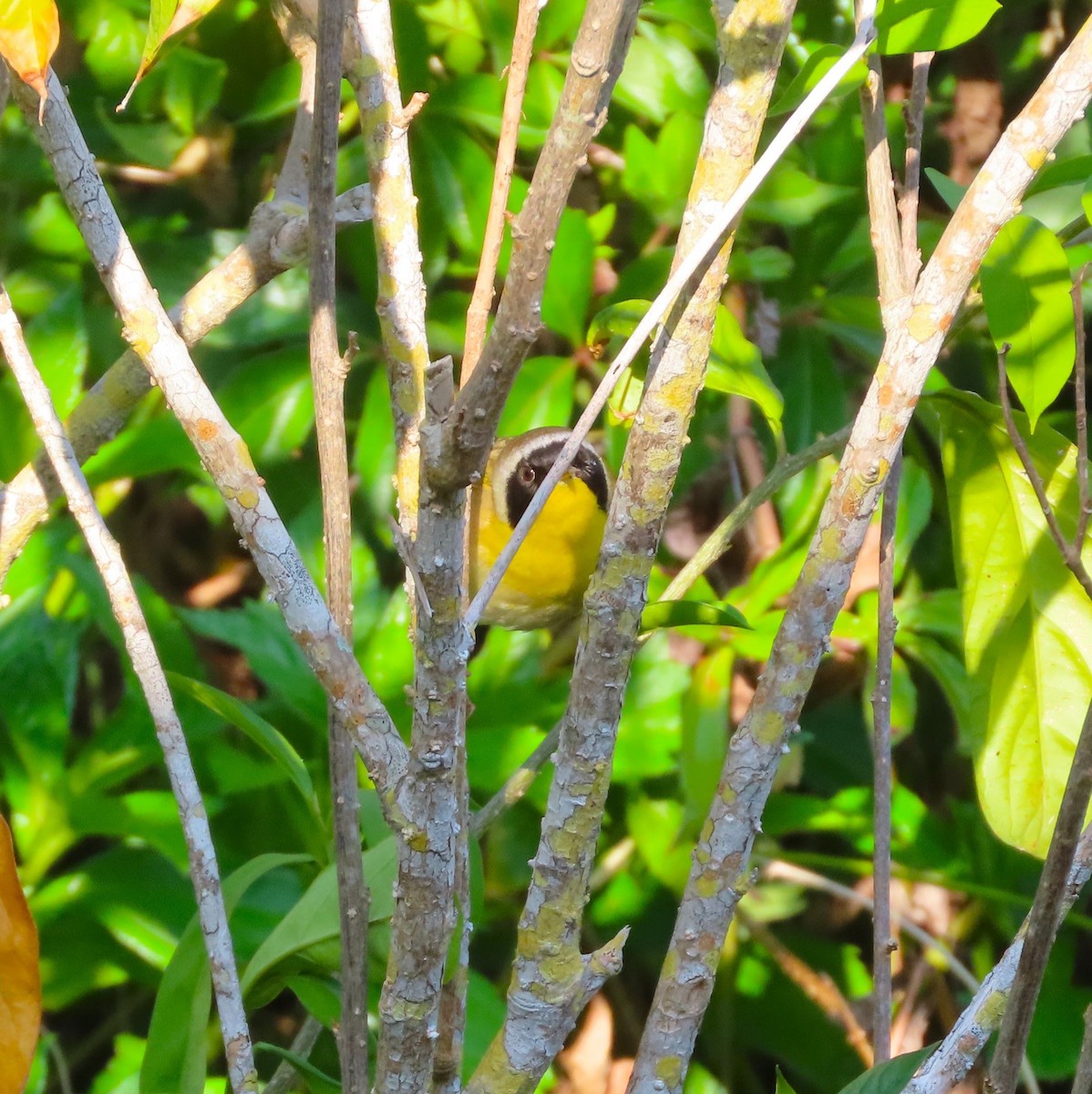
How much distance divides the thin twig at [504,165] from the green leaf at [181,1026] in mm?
397

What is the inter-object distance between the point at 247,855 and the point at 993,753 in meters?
0.79

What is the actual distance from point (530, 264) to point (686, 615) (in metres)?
0.38

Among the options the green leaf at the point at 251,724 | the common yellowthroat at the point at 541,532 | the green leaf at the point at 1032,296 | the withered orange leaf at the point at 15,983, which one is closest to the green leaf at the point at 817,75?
the green leaf at the point at 1032,296

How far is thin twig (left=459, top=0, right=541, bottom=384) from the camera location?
2.05 feet

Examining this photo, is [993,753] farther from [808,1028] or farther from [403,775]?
[808,1028]

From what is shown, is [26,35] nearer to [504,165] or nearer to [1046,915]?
[504,165]

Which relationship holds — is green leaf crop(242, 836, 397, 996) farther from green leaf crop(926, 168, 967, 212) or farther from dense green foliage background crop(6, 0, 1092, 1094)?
green leaf crop(926, 168, 967, 212)

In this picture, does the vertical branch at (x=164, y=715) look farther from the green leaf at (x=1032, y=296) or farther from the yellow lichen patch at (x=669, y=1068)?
the green leaf at (x=1032, y=296)

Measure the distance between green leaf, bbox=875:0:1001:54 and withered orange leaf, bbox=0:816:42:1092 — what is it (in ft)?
2.12

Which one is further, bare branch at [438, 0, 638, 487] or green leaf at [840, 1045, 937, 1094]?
green leaf at [840, 1045, 937, 1094]

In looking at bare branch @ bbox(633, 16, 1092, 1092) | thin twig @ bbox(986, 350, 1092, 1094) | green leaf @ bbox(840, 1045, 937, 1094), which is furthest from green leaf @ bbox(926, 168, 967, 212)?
green leaf @ bbox(840, 1045, 937, 1094)

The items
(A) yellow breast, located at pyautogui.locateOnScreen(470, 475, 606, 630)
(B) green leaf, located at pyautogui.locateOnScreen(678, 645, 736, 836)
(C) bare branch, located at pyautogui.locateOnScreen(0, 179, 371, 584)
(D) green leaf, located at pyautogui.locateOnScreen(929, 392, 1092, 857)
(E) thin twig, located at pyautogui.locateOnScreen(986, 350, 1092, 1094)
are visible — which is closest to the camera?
(E) thin twig, located at pyautogui.locateOnScreen(986, 350, 1092, 1094)

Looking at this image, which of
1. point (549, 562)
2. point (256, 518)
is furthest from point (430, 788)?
point (549, 562)

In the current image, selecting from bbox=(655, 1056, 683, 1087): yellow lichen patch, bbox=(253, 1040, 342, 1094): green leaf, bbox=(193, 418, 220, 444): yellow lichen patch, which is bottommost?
bbox=(253, 1040, 342, 1094): green leaf
